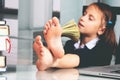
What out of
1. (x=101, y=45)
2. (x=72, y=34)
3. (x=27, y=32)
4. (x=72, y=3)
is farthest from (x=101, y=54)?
(x=27, y=32)

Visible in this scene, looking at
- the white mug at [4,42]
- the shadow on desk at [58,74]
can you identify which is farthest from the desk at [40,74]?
the white mug at [4,42]

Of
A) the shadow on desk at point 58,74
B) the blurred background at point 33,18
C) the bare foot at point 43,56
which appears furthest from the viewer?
the blurred background at point 33,18

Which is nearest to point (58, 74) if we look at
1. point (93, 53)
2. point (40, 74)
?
point (40, 74)

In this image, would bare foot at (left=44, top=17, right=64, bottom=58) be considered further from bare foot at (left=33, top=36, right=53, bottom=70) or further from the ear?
the ear

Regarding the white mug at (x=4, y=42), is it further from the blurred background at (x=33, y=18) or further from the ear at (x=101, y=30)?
the ear at (x=101, y=30)

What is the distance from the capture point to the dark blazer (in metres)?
1.65

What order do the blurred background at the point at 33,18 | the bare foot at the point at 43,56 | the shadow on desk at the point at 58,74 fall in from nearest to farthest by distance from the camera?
1. the shadow on desk at the point at 58,74
2. the bare foot at the point at 43,56
3. the blurred background at the point at 33,18

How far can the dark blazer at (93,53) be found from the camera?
1651mm

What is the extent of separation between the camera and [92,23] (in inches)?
64.7

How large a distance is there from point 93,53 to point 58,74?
20 centimetres

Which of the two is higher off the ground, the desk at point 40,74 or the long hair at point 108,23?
the long hair at point 108,23

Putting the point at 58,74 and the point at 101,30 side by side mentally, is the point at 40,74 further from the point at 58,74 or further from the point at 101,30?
the point at 101,30

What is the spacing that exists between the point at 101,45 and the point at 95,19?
0.11m

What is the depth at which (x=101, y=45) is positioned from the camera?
1.66 meters
